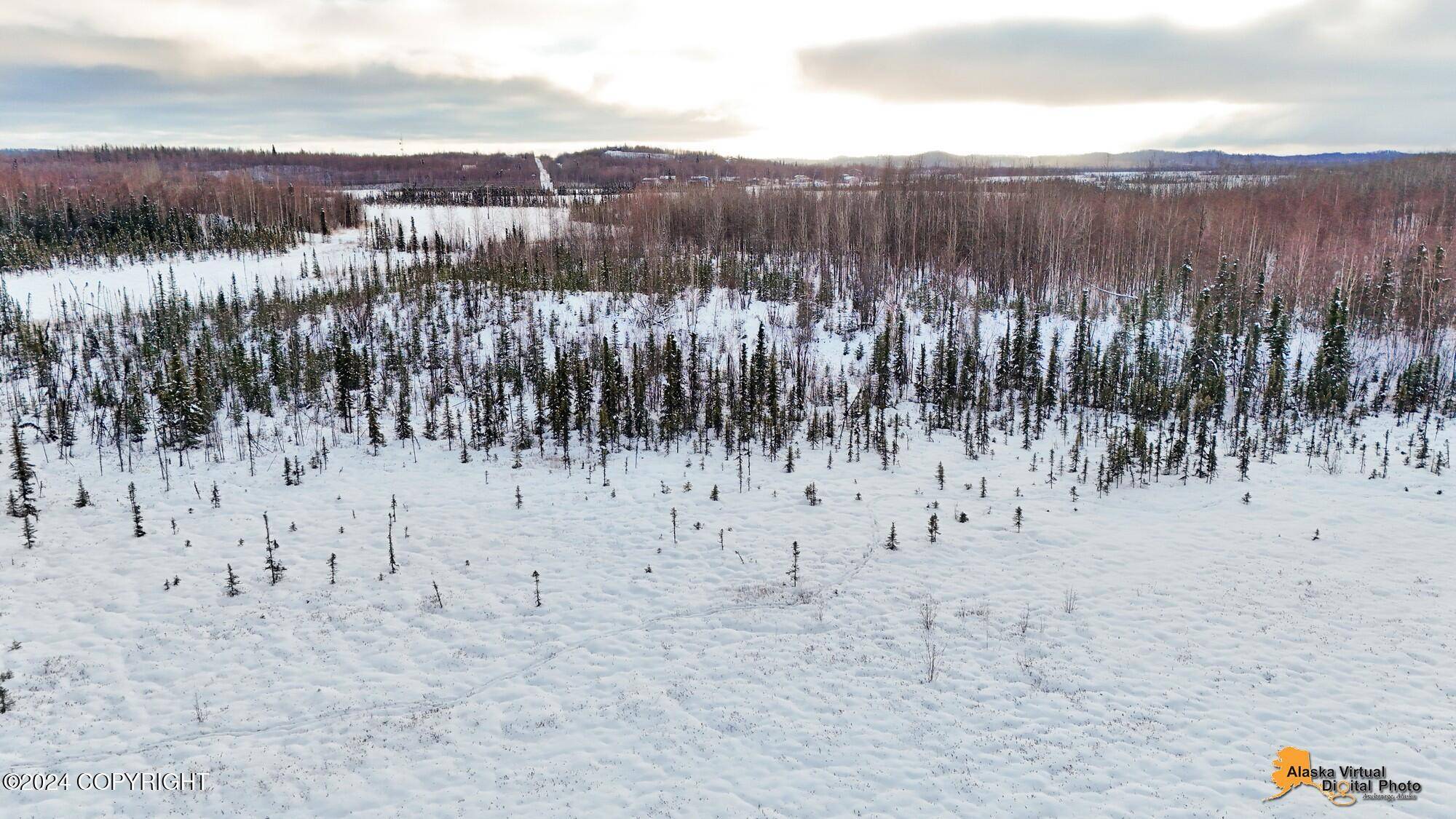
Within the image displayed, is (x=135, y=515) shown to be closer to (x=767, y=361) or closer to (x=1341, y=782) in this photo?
(x=767, y=361)

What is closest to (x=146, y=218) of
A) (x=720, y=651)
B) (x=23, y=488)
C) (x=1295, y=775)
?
(x=23, y=488)

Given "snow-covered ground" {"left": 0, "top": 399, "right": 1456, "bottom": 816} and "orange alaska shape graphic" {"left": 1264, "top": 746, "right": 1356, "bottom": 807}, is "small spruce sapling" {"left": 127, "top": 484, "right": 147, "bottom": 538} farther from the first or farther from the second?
"orange alaska shape graphic" {"left": 1264, "top": 746, "right": 1356, "bottom": 807}

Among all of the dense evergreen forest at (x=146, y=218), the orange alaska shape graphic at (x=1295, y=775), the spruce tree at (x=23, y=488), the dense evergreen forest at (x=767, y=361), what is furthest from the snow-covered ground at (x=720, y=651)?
the dense evergreen forest at (x=146, y=218)

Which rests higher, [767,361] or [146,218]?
[146,218]

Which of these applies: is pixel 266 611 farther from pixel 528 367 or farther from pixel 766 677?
pixel 528 367

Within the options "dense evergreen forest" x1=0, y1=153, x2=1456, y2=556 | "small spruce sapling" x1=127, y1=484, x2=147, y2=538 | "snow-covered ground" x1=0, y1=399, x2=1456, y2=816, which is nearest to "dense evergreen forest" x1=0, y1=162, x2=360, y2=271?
"dense evergreen forest" x1=0, y1=153, x2=1456, y2=556

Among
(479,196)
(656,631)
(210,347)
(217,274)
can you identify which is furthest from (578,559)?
(479,196)
